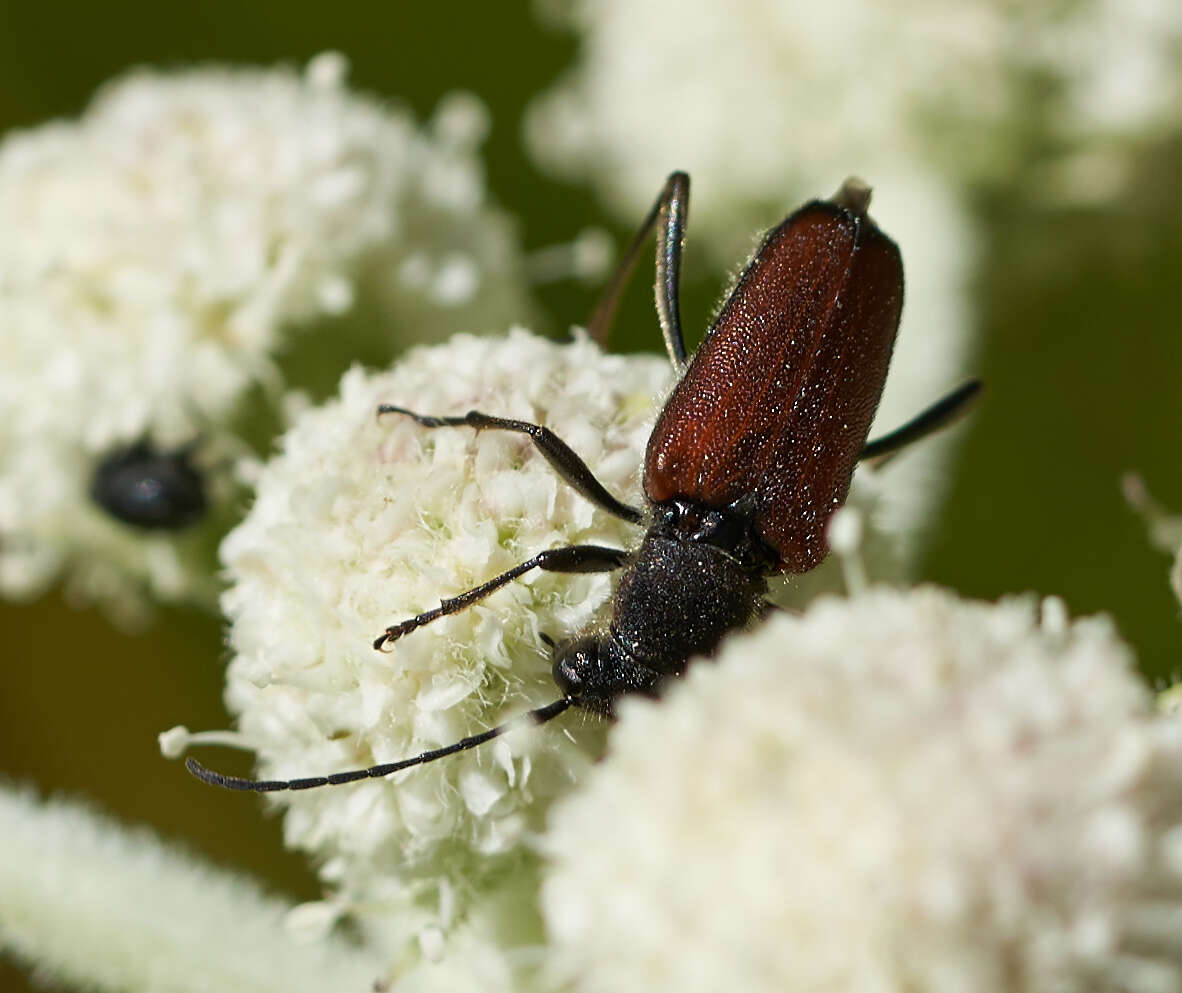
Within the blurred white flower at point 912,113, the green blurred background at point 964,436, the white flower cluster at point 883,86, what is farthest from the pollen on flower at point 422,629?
the white flower cluster at point 883,86

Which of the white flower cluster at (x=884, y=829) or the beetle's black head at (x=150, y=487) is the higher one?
the beetle's black head at (x=150, y=487)

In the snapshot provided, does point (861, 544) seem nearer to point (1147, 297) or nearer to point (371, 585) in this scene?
point (371, 585)

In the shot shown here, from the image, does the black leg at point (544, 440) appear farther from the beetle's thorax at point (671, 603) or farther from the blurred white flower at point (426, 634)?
the beetle's thorax at point (671, 603)

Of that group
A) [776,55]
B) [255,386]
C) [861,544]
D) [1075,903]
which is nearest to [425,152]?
[255,386]

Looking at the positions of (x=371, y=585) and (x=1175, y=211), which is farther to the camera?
(x=1175, y=211)

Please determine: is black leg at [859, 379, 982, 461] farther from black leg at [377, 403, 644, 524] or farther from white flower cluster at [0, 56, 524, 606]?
white flower cluster at [0, 56, 524, 606]

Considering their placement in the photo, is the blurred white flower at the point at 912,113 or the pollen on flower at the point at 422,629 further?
the blurred white flower at the point at 912,113

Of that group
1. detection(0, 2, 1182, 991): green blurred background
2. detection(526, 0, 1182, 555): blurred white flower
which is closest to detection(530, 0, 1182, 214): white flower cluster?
detection(526, 0, 1182, 555): blurred white flower
